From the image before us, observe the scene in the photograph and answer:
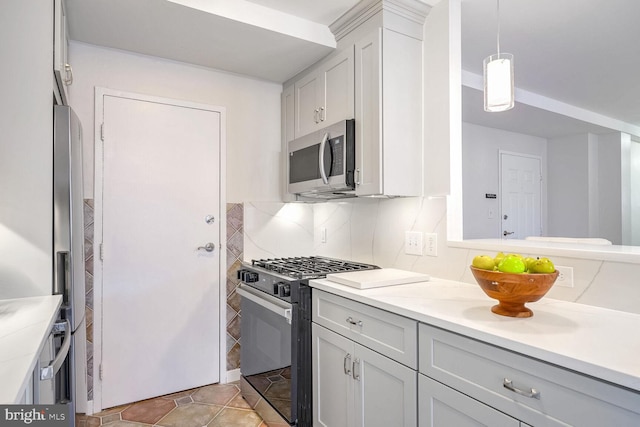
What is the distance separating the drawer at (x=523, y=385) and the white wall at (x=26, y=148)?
61.2 inches

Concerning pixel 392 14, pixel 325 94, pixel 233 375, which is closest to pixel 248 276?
pixel 233 375

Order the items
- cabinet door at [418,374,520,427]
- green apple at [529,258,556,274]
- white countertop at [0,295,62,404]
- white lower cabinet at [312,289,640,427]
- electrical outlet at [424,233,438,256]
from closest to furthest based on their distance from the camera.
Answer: white countertop at [0,295,62,404] → white lower cabinet at [312,289,640,427] → cabinet door at [418,374,520,427] → green apple at [529,258,556,274] → electrical outlet at [424,233,438,256]

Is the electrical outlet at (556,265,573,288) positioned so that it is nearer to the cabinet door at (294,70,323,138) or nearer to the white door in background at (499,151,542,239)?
the cabinet door at (294,70,323,138)

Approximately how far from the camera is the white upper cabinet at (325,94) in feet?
7.27

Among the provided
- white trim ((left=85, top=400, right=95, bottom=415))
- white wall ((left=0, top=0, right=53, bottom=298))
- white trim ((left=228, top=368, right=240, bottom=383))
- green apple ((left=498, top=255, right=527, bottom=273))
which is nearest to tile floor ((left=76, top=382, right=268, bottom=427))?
white trim ((left=85, top=400, right=95, bottom=415))

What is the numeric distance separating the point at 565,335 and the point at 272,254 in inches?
82.4

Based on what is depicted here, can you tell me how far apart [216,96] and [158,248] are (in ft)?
3.81

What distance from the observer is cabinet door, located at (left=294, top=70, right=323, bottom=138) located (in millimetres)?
2480

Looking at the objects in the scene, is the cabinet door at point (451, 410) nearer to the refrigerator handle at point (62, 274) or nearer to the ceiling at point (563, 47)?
the refrigerator handle at point (62, 274)

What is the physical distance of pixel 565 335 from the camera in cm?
108

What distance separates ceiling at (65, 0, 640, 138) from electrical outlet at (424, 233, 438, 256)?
1296 millimetres

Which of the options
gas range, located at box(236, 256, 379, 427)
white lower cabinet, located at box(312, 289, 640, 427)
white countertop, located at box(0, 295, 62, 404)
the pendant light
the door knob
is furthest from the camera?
the door knob

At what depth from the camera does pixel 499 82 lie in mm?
1657

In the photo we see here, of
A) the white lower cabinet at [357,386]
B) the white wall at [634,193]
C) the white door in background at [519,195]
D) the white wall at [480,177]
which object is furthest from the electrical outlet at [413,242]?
the white wall at [634,193]
